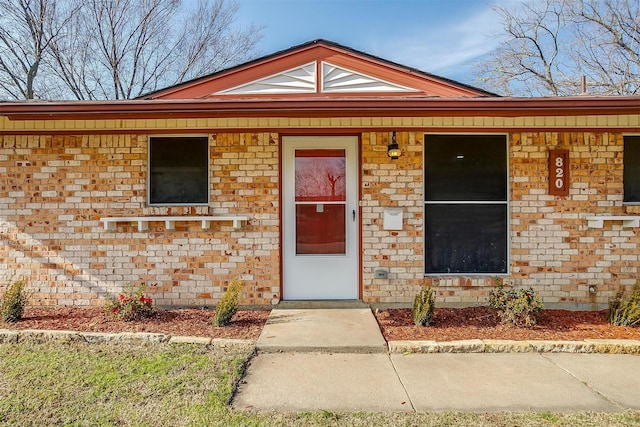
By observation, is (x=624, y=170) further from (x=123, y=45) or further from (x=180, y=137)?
(x=123, y=45)

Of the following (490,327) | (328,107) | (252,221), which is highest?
(328,107)

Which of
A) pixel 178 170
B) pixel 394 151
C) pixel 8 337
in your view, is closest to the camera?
pixel 8 337

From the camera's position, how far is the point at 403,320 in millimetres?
4516

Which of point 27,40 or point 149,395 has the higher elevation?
point 27,40

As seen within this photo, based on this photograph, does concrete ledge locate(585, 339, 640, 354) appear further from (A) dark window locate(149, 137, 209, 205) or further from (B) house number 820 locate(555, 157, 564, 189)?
(A) dark window locate(149, 137, 209, 205)

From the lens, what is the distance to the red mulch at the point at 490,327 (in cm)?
401

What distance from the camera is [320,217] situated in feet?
16.9

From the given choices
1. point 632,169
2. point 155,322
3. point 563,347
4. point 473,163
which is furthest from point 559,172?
point 155,322

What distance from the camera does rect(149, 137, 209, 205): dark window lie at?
505cm

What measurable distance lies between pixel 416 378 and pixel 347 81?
4.26 m

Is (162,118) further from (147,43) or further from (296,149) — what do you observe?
(147,43)

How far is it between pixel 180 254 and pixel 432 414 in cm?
370

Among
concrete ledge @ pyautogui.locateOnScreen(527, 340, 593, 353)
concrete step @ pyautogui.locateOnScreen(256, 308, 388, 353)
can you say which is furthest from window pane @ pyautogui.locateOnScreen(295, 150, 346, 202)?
concrete ledge @ pyautogui.locateOnScreen(527, 340, 593, 353)

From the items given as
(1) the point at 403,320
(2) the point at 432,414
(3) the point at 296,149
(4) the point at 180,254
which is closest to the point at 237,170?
(3) the point at 296,149
